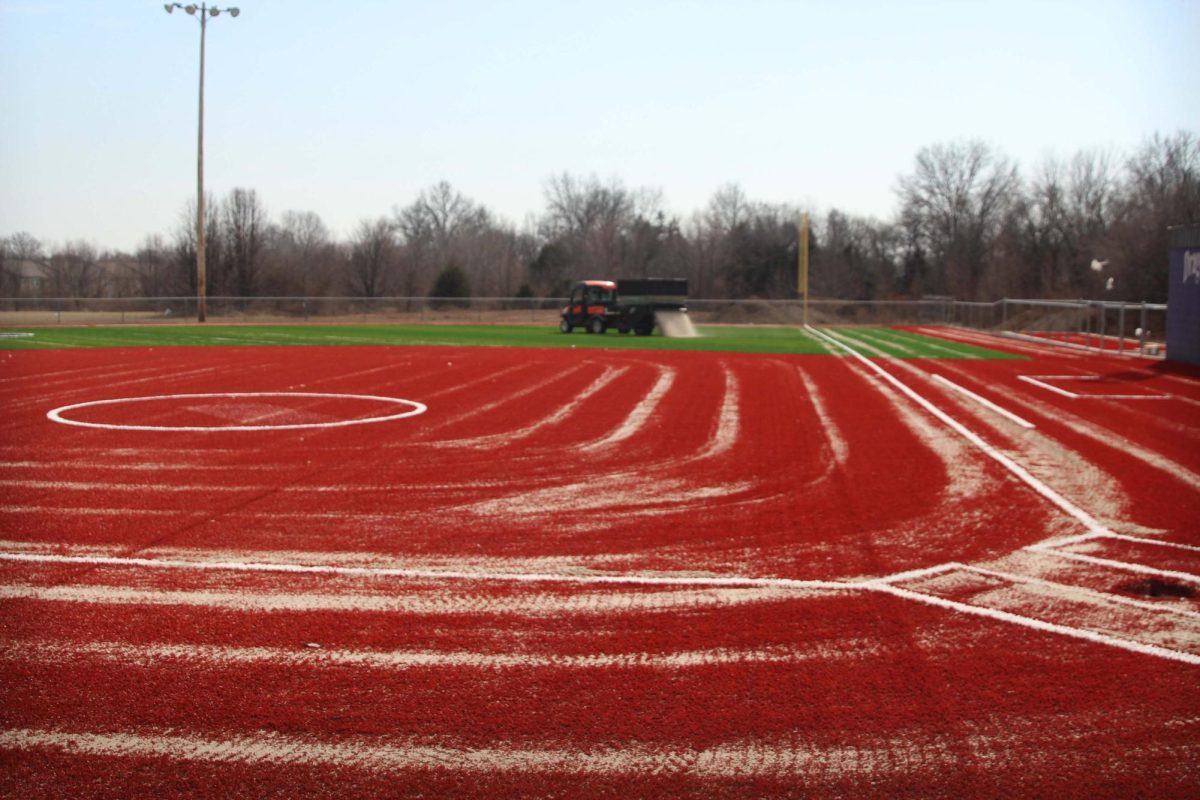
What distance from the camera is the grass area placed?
110 feet

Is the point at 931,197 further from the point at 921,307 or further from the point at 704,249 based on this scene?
the point at 921,307

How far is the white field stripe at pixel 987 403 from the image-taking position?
612 inches

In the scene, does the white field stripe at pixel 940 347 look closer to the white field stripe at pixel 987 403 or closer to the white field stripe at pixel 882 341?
the white field stripe at pixel 882 341

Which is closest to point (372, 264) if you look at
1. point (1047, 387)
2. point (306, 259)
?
point (306, 259)

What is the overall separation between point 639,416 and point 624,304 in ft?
94.4

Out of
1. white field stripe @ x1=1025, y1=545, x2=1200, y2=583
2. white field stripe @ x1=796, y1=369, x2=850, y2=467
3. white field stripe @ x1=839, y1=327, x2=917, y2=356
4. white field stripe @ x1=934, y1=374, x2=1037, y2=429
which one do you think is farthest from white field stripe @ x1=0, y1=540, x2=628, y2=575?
white field stripe @ x1=839, y1=327, x2=917, y2=356

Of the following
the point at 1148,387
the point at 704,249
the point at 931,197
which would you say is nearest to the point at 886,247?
the point at 931,197

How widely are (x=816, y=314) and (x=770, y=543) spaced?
5844cm

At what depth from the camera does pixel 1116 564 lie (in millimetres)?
7461

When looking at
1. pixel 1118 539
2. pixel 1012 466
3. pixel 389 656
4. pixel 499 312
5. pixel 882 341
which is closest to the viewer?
pixel 389 656

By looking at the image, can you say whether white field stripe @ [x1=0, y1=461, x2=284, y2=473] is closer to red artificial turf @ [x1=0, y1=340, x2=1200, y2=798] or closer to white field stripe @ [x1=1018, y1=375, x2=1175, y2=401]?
red artificial turf @ [x1=0, y1=340, x2=1200, y2=798]

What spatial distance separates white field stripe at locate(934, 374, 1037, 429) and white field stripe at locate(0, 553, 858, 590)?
9.45m

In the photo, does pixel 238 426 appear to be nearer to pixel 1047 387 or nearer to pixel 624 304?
pixel 1047 387

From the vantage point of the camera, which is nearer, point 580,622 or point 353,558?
point 580,622
